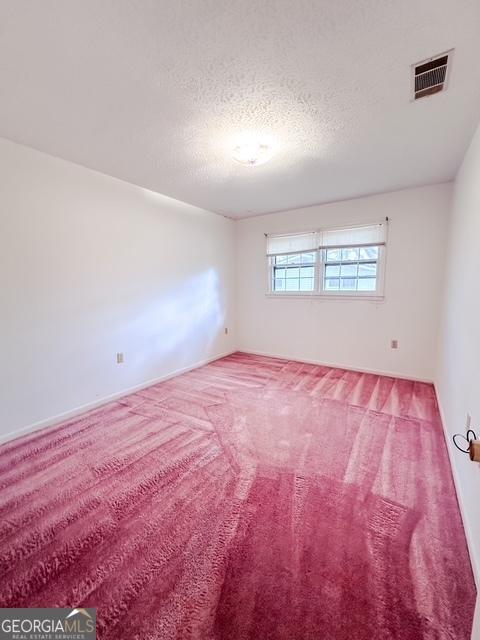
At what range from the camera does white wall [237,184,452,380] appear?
3309mm

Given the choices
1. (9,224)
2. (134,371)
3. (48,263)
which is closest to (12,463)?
(134,371)

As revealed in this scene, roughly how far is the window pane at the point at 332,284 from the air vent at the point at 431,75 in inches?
99.7

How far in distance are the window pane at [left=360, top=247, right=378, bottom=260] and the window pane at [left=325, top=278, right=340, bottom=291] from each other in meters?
0.48

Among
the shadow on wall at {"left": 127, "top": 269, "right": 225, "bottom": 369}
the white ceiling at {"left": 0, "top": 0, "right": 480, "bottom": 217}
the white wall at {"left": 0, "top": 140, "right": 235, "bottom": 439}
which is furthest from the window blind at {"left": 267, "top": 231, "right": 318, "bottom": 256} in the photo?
the white ceiling at {"left": 0, "top": 0, "right": 480, "bottom": 217}

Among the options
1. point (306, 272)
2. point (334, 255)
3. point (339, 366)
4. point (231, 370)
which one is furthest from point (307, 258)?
point (231, 370)

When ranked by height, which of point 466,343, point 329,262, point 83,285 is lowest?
point 466,343

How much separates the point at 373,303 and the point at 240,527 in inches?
128

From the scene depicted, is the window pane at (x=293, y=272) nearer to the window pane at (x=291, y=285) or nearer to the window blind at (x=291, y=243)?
the window pane at (x=291, y=285)

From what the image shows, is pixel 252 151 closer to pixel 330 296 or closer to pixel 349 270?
pixel 349 270

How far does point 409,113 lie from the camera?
1805 mm

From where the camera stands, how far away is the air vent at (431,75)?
137 centimetres

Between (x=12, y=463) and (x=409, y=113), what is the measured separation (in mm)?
3747

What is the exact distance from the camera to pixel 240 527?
1408 millimetres

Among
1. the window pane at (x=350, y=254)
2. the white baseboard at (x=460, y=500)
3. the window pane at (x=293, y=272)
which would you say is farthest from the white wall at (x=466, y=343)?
the window pane at (x=293, y=272)
